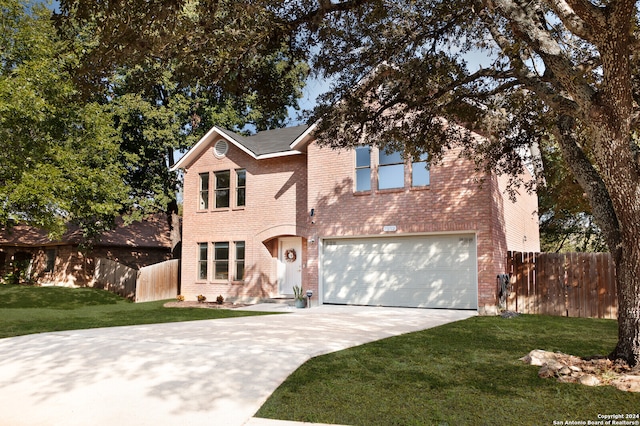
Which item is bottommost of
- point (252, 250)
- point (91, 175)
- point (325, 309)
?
point (325, 309)

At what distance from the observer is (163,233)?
108ft

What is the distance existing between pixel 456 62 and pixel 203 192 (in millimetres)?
14064

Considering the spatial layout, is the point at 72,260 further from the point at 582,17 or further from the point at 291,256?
the point at 582,17

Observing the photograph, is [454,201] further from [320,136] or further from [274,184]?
[274,184]

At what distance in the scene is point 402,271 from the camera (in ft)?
51.9

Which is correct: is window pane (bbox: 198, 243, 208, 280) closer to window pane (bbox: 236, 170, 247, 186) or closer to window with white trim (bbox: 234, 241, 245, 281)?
window with white trim (bbox: 234, 241, 245, 281)

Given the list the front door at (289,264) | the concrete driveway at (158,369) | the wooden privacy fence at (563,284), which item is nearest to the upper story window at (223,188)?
the front door at (289,264)

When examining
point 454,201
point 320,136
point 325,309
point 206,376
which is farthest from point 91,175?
point 206,376

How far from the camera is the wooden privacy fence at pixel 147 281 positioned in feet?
70.6

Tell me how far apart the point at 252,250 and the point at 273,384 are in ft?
43.5

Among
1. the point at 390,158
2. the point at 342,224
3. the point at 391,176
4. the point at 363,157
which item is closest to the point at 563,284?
the point at 391,176

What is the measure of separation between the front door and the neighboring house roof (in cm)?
1327

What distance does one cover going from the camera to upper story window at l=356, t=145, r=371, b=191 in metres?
16.5

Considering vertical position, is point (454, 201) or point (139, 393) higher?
point (454, 201)
